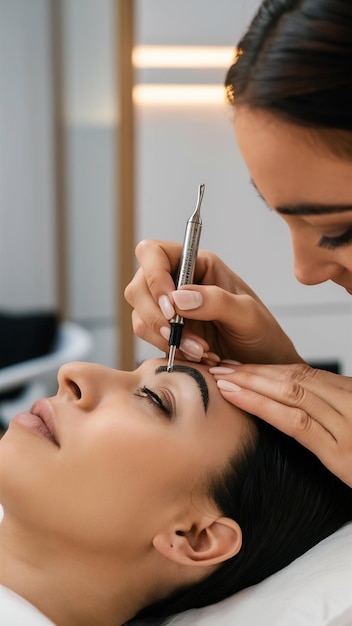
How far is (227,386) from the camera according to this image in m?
1.06

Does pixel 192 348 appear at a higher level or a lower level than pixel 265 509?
higher

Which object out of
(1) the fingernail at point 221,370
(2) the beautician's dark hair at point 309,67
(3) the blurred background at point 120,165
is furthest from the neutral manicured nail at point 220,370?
(3) the blurred background at point 120,165

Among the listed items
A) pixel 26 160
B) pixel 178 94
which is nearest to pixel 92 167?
pixel 26 160

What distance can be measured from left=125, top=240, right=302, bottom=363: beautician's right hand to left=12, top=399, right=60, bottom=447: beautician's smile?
0.62 ft

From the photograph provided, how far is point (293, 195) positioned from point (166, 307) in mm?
298

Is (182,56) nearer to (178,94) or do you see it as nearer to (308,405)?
(178,94)

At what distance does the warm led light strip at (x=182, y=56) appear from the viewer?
2600 millimetres

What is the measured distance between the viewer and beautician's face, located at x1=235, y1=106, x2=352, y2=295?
0.80m

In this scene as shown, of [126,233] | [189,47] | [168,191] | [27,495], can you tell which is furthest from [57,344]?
[27,495]

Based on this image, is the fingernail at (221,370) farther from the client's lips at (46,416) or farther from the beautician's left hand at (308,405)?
the client's lips at (46,416)

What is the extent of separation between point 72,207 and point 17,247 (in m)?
0.36

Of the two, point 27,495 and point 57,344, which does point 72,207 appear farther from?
point 27,495

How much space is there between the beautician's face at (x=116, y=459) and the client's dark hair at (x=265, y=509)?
0.04 m

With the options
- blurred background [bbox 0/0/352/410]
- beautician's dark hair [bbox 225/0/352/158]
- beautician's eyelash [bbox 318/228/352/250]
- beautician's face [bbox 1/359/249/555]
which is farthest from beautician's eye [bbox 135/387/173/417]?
blurred background [bbox 0/0/352/410]
